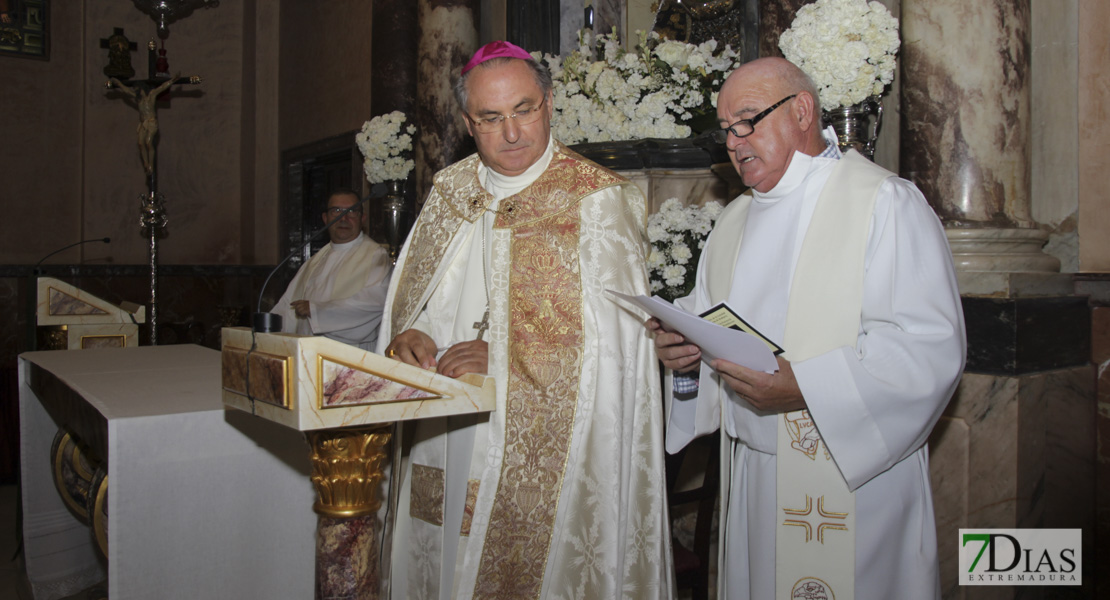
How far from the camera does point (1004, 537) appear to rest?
2.62 m

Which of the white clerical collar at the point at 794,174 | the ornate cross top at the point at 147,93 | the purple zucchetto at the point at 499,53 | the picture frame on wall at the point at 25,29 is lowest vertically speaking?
the white clerical collar at the point at 794,174

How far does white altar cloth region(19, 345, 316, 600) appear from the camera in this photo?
2.20m

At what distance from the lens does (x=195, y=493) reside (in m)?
2.33

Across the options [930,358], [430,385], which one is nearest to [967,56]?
[930,358]

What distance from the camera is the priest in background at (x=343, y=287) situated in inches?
211

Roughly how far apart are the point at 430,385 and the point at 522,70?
1.00 metres

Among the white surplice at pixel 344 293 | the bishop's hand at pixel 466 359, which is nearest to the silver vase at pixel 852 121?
the bishop's hand at pixel 466 359

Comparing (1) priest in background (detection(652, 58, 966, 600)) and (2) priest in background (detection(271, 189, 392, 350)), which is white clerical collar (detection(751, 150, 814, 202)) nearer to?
(1) priest in background (detection(652, 58, 966, 600))

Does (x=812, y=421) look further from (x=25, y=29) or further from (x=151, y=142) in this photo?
(x=25, y=29)

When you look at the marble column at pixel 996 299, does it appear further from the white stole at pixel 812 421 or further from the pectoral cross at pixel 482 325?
the pectoral cross at pixel 482 325

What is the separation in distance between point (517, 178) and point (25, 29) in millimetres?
8332

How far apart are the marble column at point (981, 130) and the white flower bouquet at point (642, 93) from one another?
0.94 meters

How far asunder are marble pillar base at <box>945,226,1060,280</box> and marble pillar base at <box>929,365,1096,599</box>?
0.39 meters

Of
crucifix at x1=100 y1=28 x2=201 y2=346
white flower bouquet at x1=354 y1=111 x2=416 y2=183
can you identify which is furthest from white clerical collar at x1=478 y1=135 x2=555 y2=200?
crucifix at x1=100 y1=28 x2=201 y2=346
